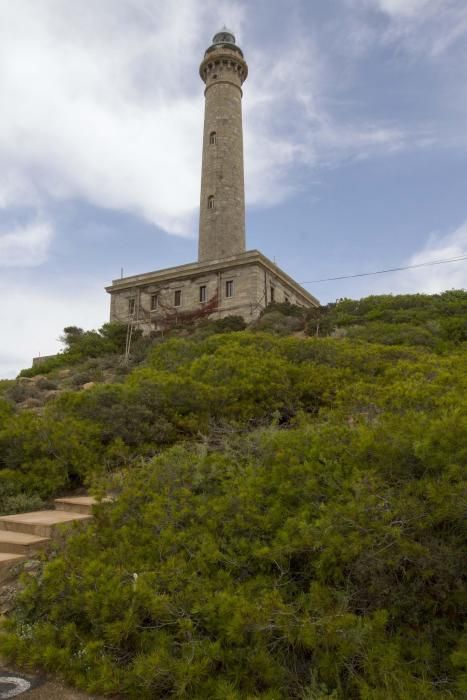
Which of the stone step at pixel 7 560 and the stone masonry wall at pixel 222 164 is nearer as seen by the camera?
the stone step at pixel 7 560

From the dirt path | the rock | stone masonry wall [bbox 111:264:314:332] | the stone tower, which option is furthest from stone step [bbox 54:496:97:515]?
the stone tower

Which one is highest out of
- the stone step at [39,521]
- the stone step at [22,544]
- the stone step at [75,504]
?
the stone step at [75,504]

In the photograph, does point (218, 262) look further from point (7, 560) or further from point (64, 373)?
point (7, 560)

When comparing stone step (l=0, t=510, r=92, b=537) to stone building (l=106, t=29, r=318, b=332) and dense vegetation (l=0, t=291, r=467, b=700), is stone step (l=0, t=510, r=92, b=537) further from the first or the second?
stone building (l=106, t=29, r=318, b=332)

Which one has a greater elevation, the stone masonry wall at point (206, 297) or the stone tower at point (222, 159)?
the stone tower at point (222, 159)

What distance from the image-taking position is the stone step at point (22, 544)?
4.53 m

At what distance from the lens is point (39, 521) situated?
5.08 m

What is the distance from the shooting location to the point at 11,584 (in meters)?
4.13

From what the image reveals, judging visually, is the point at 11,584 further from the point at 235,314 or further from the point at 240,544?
the point at 235,314

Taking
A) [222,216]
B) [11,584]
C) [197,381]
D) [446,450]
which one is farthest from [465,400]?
[222,216]

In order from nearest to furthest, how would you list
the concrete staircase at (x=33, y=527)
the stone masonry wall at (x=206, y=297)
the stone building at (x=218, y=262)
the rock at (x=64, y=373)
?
1. the concrete staircase at (x=33, y=527)
2. the rock at (x=64, y=373)
3. the stone masonry wall at (x=206, y=297)
4. the stone building at (x=218, y=262)

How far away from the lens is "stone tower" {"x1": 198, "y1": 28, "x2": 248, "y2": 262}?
2767cm

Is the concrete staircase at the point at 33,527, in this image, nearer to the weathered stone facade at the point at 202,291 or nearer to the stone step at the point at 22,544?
the stone step at the point at 22,544

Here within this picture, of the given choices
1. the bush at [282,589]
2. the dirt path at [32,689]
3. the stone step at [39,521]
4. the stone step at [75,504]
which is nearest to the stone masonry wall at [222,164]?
the stone step at [75,504]
